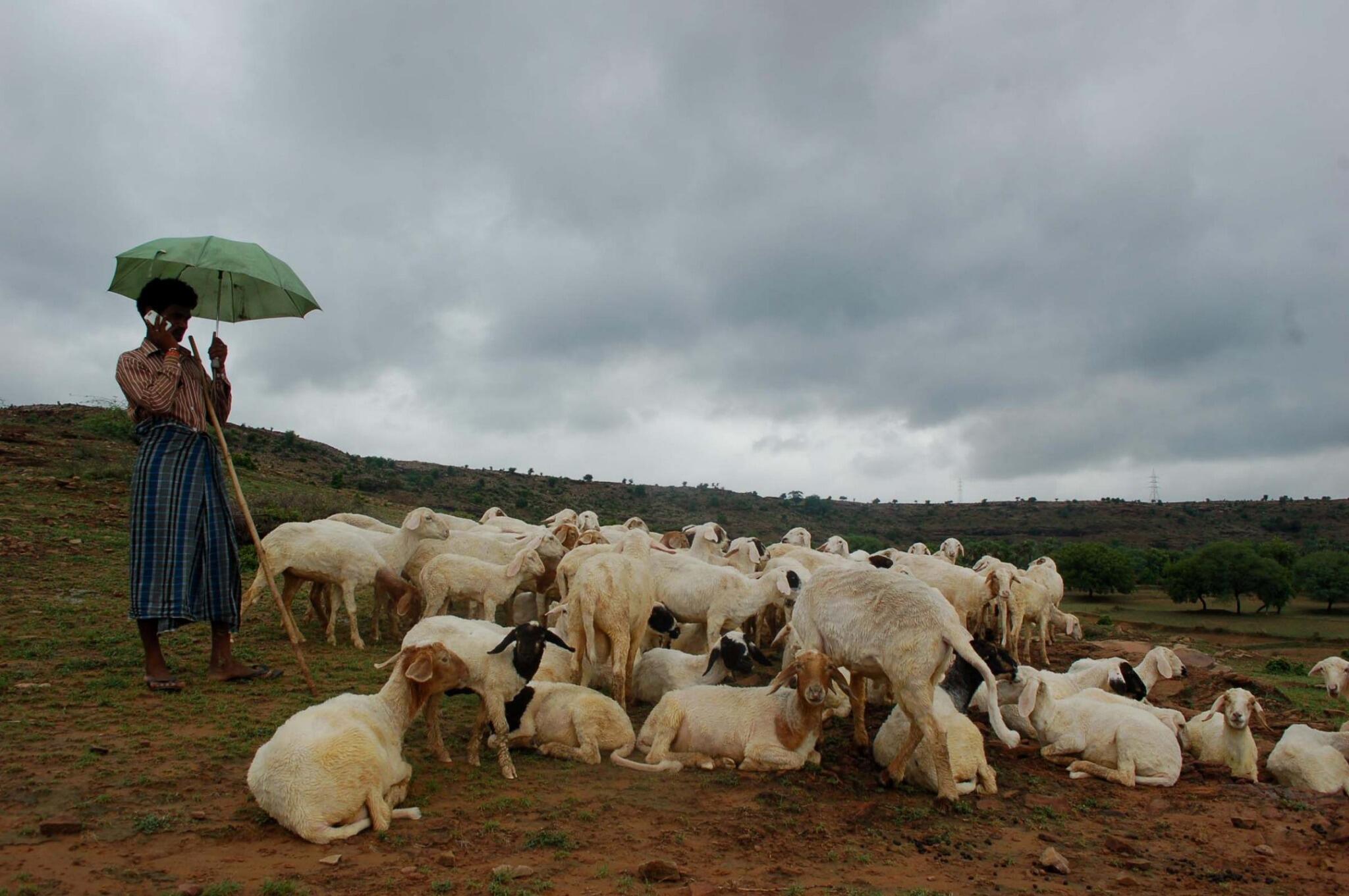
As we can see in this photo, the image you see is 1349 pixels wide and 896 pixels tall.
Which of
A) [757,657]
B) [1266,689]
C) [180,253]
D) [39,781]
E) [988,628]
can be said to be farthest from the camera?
[988,628]

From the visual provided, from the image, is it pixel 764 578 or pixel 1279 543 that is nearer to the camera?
pixel 764 578

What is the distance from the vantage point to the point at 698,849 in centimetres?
479

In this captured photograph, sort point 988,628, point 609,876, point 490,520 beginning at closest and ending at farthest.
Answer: point 609,876
point 988,628
point 490,520

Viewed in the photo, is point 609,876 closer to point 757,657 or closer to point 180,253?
point 757,657

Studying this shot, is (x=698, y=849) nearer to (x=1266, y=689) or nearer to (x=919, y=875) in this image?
(x=919, y=875)

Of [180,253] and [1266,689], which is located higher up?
[180,253]

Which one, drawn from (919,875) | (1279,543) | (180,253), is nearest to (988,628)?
(919,875)

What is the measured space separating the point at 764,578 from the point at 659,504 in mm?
42480

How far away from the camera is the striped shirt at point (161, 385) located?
22.4 feet

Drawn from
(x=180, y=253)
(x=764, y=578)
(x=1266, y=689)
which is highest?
(x=180, y=253)

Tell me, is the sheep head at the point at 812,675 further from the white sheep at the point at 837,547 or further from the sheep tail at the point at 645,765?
the white sheep at the point at 837,547

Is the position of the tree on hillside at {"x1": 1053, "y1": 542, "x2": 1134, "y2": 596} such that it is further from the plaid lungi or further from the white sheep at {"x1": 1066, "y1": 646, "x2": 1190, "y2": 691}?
the plaid lungi

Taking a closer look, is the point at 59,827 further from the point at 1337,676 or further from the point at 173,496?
the point at 1337,676

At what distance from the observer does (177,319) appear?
7098 mm
